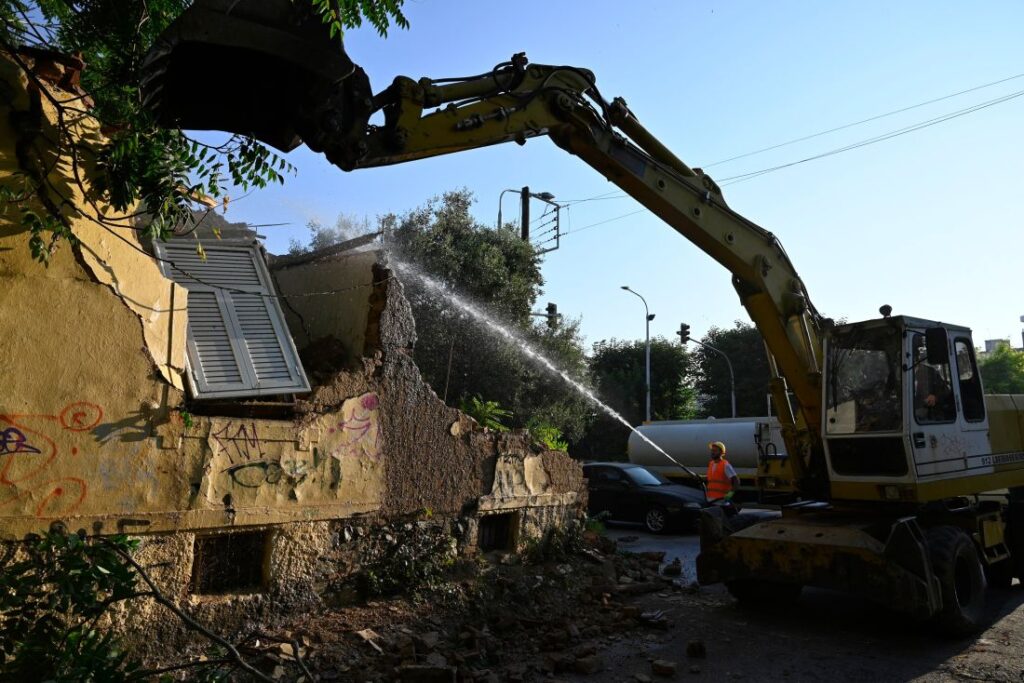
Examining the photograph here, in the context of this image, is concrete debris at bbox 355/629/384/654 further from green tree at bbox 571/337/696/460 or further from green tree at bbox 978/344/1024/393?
green tree at bbox 978/344/1024/393

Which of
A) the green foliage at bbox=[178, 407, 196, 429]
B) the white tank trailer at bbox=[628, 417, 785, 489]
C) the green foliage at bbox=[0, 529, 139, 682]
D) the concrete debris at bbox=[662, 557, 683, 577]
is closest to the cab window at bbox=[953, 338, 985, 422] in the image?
the concrete debris at bbox=[662, 557, 683, 577]

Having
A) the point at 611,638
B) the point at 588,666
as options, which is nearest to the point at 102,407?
the point at 588,666

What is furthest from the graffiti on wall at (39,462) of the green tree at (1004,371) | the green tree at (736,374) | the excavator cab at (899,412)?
A: the green tree at (1004,371)

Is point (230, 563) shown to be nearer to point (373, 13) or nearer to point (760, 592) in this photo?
point (373, 13)

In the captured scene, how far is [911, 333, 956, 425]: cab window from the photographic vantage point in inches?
286

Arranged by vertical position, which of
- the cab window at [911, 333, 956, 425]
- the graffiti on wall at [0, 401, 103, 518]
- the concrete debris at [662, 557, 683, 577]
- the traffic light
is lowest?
the concrete debris at [662, 557, 683, 577]

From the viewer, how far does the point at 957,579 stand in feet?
23.2

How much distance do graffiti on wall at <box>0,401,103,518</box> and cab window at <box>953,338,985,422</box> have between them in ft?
27.8

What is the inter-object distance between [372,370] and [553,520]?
3.37 meters

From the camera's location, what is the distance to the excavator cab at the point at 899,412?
7074 mm

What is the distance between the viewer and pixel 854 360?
302 inches

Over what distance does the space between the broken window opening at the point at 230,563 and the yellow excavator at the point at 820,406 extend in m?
3.34

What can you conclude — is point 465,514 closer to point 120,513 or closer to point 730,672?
point 730,672

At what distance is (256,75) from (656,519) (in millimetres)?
13114
